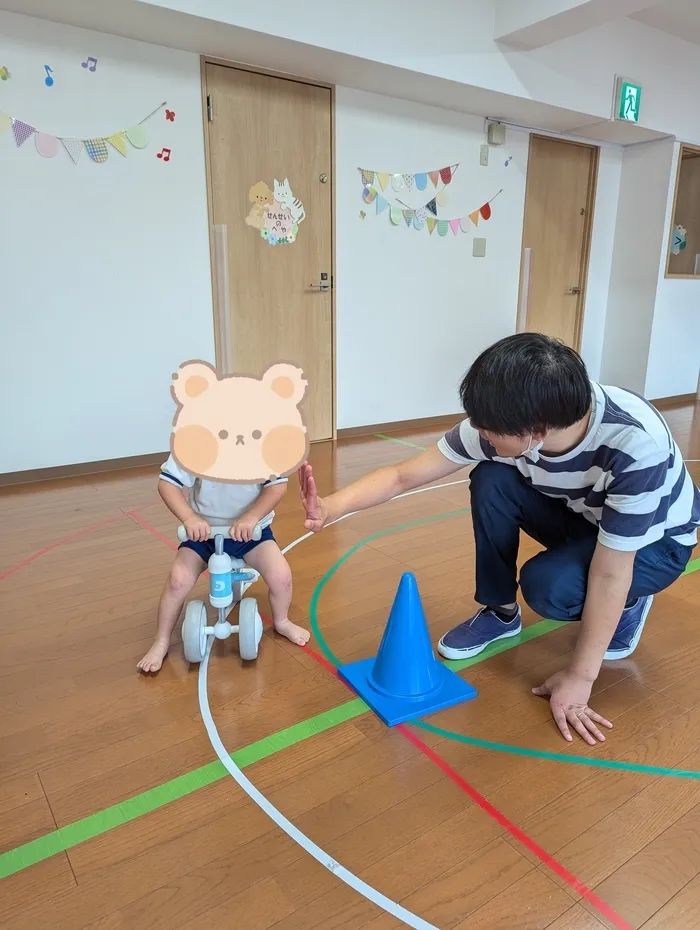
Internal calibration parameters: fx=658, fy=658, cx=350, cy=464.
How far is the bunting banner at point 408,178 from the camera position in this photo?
4.07m

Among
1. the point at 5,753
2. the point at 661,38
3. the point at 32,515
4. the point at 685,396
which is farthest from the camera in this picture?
the point at 685,396

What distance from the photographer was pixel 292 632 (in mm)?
1770

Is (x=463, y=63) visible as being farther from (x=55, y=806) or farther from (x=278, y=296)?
(x=55, y=806)

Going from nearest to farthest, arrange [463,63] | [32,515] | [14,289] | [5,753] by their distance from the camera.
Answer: [5,753] → [32,515] → [14,289] → [463,63]

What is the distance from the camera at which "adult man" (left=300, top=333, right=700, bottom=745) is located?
117 cm

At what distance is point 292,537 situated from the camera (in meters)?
2.51

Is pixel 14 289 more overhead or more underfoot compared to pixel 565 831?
more overhead

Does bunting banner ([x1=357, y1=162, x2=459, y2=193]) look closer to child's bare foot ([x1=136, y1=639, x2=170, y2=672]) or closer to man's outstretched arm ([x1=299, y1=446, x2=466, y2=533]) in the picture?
man's outstretched arm ([x1=299, y1=446, x2=466, y2=533])

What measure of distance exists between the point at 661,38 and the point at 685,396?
9.47 ft

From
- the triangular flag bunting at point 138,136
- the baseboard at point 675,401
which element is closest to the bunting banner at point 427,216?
the triangular flag bunting at point 138,136

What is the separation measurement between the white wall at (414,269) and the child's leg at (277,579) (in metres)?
2.65

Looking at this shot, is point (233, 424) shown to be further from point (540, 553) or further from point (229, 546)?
point (540, 553)

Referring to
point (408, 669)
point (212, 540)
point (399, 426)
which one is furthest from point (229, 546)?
point (399, 426)

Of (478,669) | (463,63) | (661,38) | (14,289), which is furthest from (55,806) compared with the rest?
(661,38)
